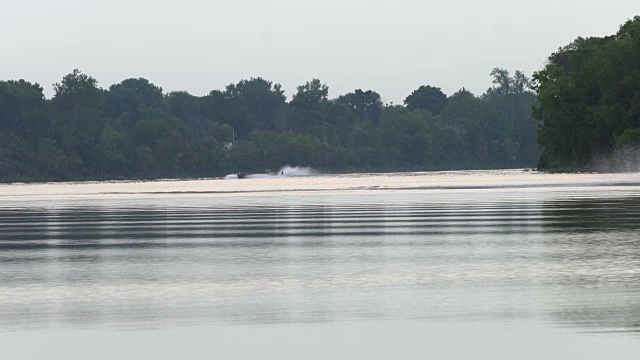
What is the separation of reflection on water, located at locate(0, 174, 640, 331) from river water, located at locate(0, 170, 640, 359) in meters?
0.05

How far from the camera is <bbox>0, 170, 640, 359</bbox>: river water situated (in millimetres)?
14203

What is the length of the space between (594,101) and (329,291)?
11591 centimetres

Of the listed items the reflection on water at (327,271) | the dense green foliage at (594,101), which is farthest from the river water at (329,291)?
the dense green foliage at (594,101)

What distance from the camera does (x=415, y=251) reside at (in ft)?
85.3

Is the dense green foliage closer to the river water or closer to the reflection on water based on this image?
the reflection on water

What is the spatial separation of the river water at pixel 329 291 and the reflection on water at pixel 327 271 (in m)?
0.05

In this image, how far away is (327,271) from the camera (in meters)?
22.2

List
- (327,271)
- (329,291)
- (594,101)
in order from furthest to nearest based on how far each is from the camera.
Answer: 1. (594,101)
2. (327,271)
3. (329,291)

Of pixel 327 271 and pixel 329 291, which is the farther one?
pixel 327 271

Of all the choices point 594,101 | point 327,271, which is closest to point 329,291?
point 327,271

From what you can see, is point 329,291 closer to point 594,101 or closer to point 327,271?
point 327,271

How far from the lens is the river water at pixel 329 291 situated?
14203 mm

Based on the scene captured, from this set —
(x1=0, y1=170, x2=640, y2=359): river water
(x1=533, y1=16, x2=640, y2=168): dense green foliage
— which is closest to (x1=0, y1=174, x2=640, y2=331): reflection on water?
(x1=0, y1=170, x2=640, y2=359): river water

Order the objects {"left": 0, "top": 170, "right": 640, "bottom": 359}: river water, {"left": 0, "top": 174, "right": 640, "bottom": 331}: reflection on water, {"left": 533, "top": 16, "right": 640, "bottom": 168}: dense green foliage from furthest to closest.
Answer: {"left": 533, "top": 16, "right": 640, "bottom": 168}: dense green foliage
{"left": 0, "top": 174, "right": 640, "bottom": 331}: reflection on water
{"left": 0, "top": 170, "right": 640, "bottom": 359}: river water
